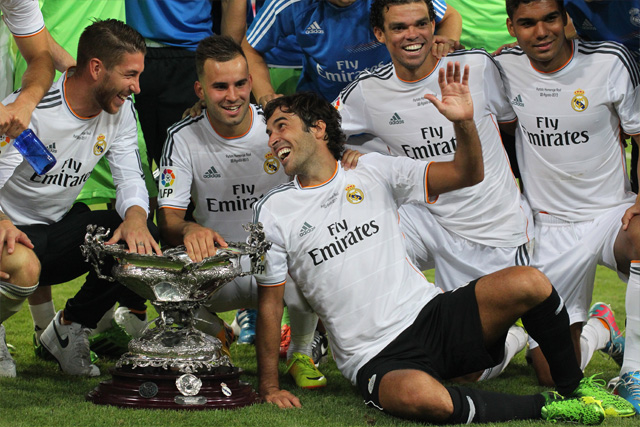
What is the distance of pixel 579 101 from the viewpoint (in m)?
4.96

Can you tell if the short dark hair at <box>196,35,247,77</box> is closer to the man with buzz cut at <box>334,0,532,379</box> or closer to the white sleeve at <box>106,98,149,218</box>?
the white sleeve at <box>106,98,149,218</box>

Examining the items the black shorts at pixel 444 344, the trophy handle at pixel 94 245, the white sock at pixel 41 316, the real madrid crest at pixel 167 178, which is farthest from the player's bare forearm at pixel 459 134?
the white sock at pixel 41 316

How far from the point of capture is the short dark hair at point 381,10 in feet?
16.5

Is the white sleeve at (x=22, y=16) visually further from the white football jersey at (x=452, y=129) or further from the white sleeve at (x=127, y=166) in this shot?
the white football jersey at (x=452, y=129)

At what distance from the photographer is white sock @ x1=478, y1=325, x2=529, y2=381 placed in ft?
16.4

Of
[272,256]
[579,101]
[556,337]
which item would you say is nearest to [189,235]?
[272,256]

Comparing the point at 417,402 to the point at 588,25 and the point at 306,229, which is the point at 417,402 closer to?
the point at 306,229

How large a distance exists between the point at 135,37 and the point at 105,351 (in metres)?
1.98

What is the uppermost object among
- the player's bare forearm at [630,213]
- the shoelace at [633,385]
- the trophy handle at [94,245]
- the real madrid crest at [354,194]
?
the real madrid crest at [354,194]

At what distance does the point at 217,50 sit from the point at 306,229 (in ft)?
4.06

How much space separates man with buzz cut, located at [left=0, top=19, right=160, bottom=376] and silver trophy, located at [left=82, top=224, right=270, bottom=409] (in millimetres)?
428

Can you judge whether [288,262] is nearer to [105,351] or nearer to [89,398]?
[89,398]

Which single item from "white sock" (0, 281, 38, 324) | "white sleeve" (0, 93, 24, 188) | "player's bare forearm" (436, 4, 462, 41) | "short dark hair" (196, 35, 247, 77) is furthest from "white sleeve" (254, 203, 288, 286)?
"player's bare forearm" (436, 4, 462, 41)

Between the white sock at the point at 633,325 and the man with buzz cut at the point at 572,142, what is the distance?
0.85 feet
